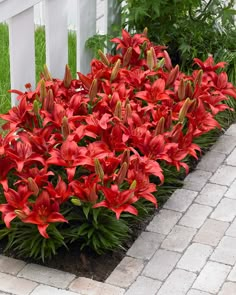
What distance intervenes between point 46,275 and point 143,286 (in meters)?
0.50

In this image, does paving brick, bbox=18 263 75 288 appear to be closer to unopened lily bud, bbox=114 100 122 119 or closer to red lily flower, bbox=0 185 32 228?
red lily flower, bbox=0 185 32 228

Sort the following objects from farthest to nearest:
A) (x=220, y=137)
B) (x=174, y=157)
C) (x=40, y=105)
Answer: (x=220, y=137)
(x=40, y=105)
(x=174, y=157)

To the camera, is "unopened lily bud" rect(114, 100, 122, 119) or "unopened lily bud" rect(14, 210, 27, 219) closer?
"unopened lily bud" rect(14, 210, 27, 219)

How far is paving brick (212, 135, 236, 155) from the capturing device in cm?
565

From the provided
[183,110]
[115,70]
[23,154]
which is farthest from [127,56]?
[23,154]

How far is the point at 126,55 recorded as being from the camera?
548 centimetres

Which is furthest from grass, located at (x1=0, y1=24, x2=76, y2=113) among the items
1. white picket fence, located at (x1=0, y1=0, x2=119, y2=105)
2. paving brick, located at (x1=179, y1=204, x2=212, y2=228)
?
paving brick, located at (x1=179, y1=204, x2=212, y2=228)

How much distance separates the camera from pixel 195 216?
4852mm

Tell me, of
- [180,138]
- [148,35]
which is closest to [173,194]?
[180,138]

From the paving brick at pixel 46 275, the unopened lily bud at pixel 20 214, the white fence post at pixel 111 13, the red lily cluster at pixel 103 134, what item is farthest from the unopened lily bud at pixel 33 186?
the white fence post at pixel 111 13

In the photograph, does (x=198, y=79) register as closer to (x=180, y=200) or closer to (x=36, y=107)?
(x=180, y=200)

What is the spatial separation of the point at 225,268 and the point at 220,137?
1.65m

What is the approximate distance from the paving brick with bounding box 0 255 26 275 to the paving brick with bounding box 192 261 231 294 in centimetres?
90

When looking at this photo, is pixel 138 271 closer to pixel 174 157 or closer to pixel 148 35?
pixel 174 157
